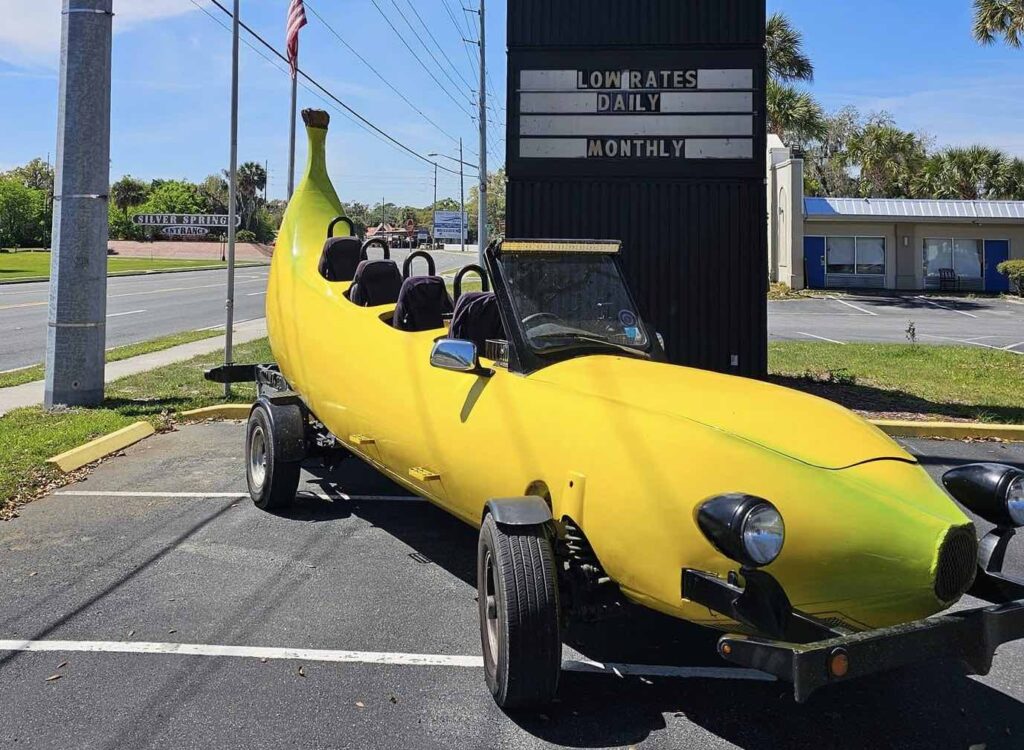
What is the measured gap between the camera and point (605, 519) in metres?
3.47

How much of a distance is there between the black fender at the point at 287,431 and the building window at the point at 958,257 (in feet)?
125

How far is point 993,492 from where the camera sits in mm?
3316

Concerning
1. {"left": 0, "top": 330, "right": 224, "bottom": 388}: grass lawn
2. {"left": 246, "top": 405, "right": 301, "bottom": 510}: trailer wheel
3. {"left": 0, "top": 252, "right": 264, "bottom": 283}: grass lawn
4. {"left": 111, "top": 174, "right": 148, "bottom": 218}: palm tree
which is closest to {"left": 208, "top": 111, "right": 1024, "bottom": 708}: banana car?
{"left": 246, "top": 405, "right": 301, "bottom": 510}: trailer wheel

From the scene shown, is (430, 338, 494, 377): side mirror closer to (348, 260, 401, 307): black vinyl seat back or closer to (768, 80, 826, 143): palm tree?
(348, 260, 401, 307): black vinyl seat back

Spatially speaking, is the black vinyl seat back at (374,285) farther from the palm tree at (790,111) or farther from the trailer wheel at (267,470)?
the palm tree at (790,111)

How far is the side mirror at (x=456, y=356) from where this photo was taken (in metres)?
4.23

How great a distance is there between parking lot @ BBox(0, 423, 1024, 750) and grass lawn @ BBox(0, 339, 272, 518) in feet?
3.55

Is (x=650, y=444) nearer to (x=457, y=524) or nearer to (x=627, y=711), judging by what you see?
(x=627, y=711)

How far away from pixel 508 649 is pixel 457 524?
9.44 feet

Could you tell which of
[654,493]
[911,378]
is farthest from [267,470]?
[911,378]

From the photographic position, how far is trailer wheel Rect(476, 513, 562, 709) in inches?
134

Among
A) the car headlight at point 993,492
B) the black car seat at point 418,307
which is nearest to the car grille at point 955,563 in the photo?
the car headlight at point 993,492

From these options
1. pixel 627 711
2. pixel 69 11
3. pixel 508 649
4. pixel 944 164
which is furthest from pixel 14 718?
pixel 944 164

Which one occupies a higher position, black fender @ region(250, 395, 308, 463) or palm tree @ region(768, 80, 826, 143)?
palm tree @ region(768, 80, 826, 143)
